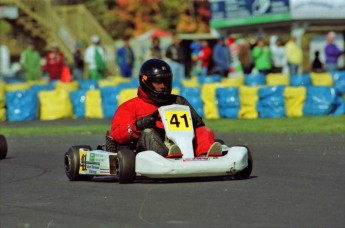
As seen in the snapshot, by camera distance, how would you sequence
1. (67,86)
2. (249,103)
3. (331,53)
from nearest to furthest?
(249,103) < (67,86) < (331,53)

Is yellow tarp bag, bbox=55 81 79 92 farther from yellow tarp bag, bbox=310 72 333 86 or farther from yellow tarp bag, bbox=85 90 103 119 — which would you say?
yellow tarp bag, bbox=310 72 333 86

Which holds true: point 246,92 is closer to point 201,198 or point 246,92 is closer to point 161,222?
point 201,198

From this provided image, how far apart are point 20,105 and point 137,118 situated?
39.3 ft

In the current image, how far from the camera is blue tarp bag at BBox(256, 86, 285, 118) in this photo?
1927cm

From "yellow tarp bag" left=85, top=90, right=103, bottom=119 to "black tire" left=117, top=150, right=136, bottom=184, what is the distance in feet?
40.1

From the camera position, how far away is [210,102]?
20062mm

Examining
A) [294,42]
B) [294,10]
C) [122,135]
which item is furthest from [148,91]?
[294,10]

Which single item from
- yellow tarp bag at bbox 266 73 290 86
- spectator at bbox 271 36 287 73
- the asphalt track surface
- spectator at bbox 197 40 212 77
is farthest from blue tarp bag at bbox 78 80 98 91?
the asphalt track surface

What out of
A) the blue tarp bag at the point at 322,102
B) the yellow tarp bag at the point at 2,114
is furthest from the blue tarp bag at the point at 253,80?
the yellow tarp bag at the point at 2,114

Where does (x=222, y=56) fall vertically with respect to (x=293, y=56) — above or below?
above

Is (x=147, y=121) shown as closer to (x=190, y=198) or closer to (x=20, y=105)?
(x=190, y=198)

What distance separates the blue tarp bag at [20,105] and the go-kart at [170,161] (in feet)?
38.1

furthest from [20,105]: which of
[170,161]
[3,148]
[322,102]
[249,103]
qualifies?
[170,161]

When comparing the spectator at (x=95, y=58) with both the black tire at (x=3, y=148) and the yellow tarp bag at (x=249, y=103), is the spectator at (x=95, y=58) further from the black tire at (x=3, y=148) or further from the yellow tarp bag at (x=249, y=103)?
the black tire at (x=3, y=148)
